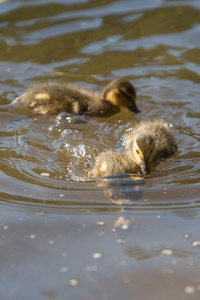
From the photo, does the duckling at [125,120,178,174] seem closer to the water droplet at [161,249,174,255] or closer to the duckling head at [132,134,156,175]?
the duckling head at [132,134,156,175]

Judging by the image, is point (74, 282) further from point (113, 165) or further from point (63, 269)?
point (113, 165)

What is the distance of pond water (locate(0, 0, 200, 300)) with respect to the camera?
2195 mm

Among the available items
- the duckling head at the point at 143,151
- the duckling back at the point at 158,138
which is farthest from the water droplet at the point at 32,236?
the duckling back at the point at 158,138

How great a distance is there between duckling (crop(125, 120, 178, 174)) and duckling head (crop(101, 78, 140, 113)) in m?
0.54

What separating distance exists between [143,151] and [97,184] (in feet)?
1.36

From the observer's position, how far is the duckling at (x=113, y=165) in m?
3.01

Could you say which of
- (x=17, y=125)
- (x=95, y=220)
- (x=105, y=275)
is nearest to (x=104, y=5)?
(x=17, y=125)

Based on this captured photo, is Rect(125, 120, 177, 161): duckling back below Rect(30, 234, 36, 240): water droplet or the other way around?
below

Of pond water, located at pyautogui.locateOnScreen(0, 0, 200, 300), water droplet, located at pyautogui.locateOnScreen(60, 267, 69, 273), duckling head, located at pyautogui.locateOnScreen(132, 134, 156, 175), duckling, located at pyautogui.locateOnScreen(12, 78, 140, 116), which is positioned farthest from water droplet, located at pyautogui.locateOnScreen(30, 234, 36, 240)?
duckling, located at pyautogui.locateOnScreen(12, 78, 140, 116)

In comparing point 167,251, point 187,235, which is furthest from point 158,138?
point 167,251

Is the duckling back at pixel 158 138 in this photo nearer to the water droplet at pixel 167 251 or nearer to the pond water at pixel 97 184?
the pond water at pixel 97 184

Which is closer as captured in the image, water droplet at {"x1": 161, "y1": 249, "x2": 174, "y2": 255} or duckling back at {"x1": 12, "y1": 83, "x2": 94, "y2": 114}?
water droplet at {"x1": 161, "y1": 249, "x2": 174, "y2": 255}

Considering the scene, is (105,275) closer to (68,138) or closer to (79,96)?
(68,138)

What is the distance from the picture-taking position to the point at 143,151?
311cm
